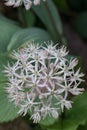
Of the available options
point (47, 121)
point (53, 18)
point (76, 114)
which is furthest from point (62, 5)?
point (47, 121)

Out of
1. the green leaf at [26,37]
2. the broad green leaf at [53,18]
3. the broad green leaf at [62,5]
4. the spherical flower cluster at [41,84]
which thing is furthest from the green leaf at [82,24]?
the spherical flower cluster at [41,84]

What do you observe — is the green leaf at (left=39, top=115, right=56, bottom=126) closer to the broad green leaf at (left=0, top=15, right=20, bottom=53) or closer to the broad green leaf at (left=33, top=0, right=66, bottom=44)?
the broad green leaf at (left=0, top=15, right=20, bottom=53)

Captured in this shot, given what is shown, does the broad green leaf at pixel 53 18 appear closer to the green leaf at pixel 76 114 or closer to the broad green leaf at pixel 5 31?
the broad green leaf at pixel 5 31

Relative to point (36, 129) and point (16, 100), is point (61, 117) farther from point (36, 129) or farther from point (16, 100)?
point (16, 100)

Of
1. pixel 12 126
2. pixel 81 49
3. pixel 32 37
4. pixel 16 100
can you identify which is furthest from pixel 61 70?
pixel 81 49

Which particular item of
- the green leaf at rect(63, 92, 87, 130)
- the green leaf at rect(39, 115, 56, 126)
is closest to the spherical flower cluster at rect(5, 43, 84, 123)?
the green leaf at rect(39, 115, 56, 126)

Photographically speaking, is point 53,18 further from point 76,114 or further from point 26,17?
point 76,114
